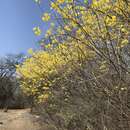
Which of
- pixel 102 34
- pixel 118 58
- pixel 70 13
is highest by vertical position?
pixel 70 13

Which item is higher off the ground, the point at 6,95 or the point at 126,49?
the point at 6,95

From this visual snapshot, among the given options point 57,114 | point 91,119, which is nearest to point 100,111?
point 91,119

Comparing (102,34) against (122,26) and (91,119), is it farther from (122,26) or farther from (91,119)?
(91,119)

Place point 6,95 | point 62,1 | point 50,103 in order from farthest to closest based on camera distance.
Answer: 1. point 6,95
2. point 50,103
3. point 62,1

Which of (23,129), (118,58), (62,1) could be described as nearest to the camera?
(118,58)

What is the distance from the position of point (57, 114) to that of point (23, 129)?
787 centimetres

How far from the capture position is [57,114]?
458 inches

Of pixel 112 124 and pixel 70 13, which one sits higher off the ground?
pixel 70 13

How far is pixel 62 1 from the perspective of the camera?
510 centimetres

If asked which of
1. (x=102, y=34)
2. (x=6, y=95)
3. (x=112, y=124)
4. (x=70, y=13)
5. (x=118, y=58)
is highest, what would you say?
(x=6, y=95)

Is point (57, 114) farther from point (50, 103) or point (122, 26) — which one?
point (122, 26)

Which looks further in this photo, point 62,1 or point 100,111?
point 100,111

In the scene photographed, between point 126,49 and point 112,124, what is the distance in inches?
44.0

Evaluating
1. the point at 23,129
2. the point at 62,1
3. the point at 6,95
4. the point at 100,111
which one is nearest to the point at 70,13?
the point at 62,1
